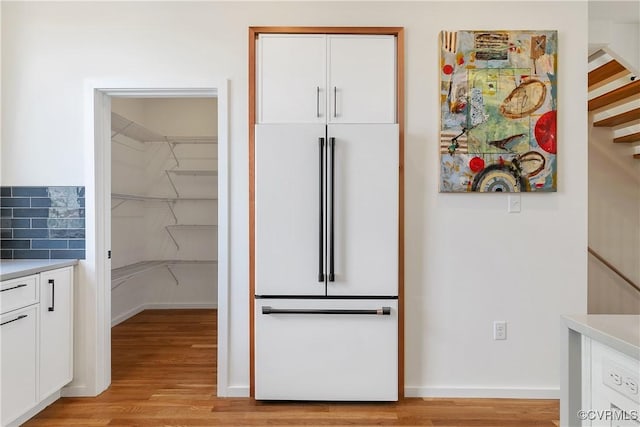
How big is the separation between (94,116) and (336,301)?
6.43 feet

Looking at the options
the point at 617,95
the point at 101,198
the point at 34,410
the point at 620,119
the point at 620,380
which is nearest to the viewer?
the point at 620,380

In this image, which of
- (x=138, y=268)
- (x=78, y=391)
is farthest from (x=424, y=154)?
(x=138, y=268)

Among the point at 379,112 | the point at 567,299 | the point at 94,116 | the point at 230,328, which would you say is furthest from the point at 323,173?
the point at 567,299

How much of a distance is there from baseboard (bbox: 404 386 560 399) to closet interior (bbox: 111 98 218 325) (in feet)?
9.83

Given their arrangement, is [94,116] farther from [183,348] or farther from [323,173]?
[183,348]

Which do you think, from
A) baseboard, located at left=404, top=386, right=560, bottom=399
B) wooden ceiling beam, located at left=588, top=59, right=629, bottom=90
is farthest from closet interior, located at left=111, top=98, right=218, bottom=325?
wooden ceiling beam, located at left=588, top=59, right=629, bottom=90

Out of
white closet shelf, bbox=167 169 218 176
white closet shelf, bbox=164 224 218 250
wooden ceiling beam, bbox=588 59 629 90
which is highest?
wooden ceiling beam, bbox=588 59 629 90

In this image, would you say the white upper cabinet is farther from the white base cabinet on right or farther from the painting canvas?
the white base cabinet on right

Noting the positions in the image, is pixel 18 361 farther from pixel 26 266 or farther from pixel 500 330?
Result: pixel 500 330

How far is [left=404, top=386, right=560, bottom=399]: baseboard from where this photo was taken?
8.22 ft

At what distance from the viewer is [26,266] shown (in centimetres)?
221

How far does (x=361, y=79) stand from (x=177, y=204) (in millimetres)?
3179

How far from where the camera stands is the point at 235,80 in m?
2.53

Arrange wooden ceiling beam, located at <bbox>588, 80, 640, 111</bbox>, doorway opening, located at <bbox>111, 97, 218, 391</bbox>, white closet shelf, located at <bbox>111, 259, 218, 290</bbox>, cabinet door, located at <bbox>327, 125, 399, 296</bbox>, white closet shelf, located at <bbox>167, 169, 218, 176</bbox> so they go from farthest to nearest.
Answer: white closet shelf, located at <bbox>167, 169, 218, 176</bbox>, doorway opening, located at <bbox>111, 97, 218, 391</bbox>, white closet shelf, located at <bbox>111, 259, 218, 290</bbox>, wooden ceiling beam, located at <bbox>588, 80, 640, 111</bbox>, cabinet door, located at <bbox>327, 125, 399, 296</bbox>
